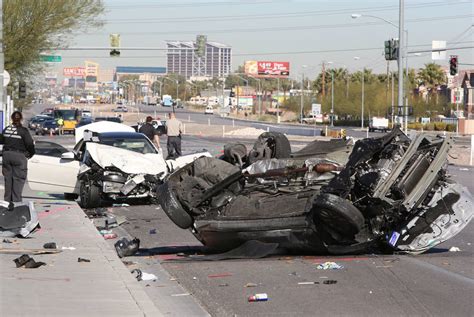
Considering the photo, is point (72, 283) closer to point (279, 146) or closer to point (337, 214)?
point (337, 214)

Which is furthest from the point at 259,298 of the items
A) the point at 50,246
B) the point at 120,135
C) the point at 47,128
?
the point at 47,128

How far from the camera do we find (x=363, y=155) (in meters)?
11.2

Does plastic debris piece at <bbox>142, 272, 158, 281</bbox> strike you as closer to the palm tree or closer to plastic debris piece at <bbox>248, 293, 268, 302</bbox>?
plastic debris piece at <bbox>248, 293, 268, 302</bbox>

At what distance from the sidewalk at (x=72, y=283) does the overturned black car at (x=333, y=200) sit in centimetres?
135

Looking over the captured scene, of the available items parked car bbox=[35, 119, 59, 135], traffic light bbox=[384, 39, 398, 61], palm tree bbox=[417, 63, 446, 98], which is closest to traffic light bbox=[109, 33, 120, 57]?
traffic light bbox=[384, 39, 398, 61]

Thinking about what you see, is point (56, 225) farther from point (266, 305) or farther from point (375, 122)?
point (375, 122)

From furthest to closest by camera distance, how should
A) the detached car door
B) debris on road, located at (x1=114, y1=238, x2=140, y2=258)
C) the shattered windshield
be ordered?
the shattered windshield < the detached car door < debris on road, located at (x1=114, y1=238, x2=140, y2=258)

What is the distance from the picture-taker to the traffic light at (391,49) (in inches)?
1816

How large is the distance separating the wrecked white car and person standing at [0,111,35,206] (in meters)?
2.65

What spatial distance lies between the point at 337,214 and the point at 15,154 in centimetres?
726

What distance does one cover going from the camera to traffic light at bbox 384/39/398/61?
46.1 meters

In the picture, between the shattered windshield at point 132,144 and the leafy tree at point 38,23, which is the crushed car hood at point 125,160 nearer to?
the shattered windshield at point 132,144

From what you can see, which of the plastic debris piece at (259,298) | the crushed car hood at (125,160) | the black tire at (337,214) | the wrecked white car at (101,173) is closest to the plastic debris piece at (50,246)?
the black tire at (337,214)

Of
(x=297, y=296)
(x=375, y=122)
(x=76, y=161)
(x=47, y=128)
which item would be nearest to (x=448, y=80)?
(x=375, y=122)
